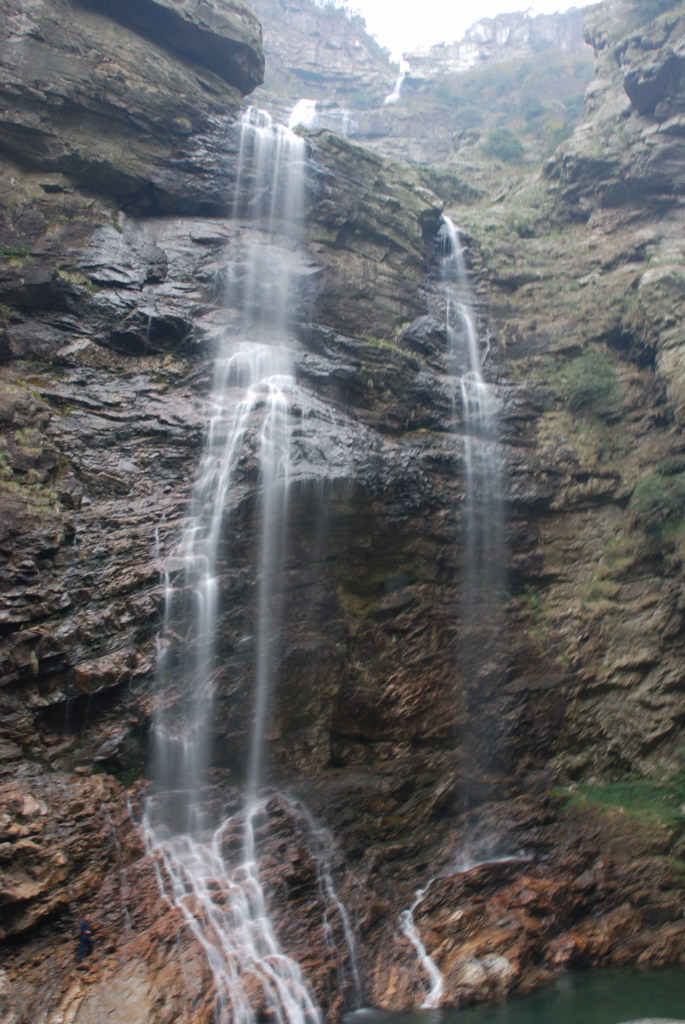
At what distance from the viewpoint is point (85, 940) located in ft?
24.3

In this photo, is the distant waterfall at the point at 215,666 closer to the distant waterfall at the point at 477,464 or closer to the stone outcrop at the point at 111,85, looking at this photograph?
the stone outcrop at the point at 111,85

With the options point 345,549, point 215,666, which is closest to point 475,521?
point 345,549

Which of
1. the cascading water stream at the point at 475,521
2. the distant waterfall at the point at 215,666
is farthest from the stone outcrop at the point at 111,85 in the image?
the cascading water stream at the point at 475,521

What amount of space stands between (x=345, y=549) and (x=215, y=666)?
141 inches

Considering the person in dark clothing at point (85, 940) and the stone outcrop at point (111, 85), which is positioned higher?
the stone outcrop at point (111, 85)

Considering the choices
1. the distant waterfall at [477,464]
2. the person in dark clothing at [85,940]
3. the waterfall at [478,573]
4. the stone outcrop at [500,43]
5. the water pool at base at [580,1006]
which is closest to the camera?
the person in dark clothing at [85,940]

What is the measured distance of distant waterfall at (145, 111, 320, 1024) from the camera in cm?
823

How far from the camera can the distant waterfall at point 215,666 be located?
8.23m

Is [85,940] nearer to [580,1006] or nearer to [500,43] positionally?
[580,1006]

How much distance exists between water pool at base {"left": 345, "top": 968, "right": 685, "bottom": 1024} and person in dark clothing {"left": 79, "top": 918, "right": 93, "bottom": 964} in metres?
3.52

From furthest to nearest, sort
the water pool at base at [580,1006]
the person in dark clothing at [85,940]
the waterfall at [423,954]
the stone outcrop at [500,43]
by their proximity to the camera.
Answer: the stone outcrop at [500,43]
the waterfall at [423,954]
the water pool at base at [580,1006]
the person in dark clothing at [85,940]

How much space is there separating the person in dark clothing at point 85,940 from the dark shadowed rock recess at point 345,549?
28 centimetres

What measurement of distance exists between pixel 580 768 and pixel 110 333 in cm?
1411

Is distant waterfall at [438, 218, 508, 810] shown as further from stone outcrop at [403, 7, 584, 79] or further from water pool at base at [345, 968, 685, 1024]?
stone outcrop at [403, 7, 584, 79]
